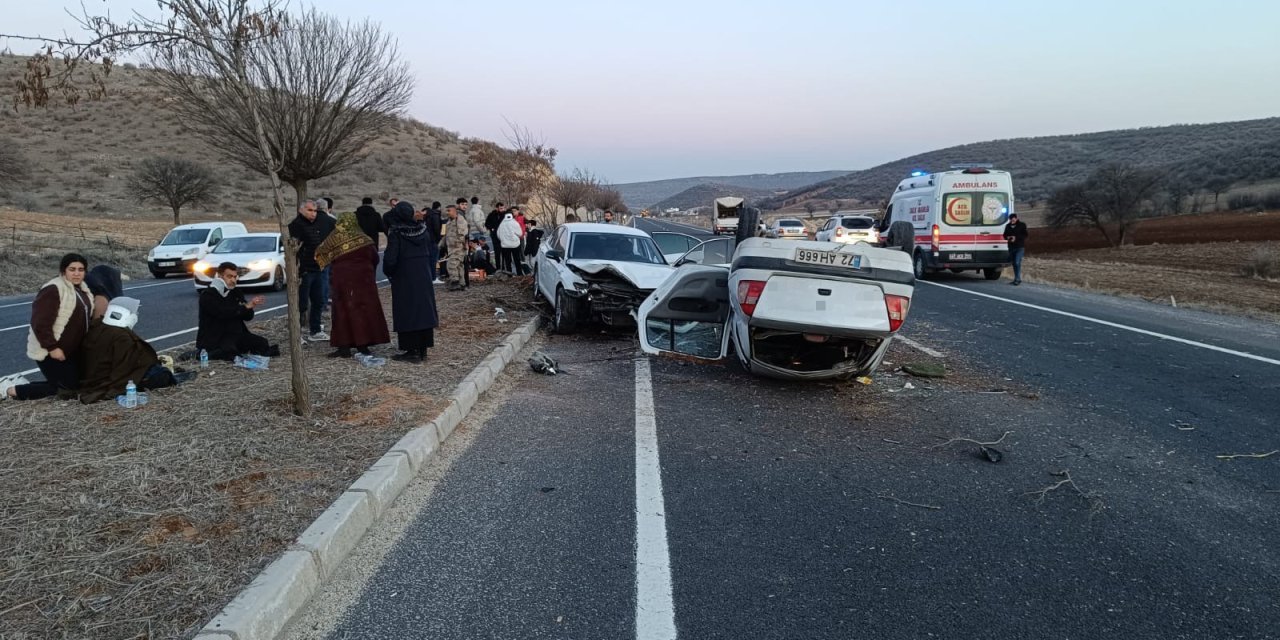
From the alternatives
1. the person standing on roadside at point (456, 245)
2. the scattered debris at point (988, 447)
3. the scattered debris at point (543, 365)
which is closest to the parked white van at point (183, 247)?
the person standing on roadside at point (456, 245)

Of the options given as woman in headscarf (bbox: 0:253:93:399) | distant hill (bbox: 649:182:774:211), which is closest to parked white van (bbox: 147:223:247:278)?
woman in headscarf (bbox: 0:253:93:399)

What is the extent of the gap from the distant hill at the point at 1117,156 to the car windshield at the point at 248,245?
169ft

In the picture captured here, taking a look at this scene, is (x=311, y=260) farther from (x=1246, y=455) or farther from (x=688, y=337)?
(x=1246, y=455)

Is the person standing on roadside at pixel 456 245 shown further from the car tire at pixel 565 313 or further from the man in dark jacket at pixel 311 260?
the man in dark jacket at pixel 311 260

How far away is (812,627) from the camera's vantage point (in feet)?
10.4

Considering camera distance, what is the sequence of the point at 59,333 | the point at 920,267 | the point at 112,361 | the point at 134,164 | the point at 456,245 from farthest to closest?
1. the point at 134,164
2. the point at 920,267
3. the point at 456,245
4. the point at 112,361
5. the point at 59,333

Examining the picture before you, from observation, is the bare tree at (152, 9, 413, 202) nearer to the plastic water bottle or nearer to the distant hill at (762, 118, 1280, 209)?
the plastic water bottle

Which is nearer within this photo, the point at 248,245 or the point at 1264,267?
the point at 248,245

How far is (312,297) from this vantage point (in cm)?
979

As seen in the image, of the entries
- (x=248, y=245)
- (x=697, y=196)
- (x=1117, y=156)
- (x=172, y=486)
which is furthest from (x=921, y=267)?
(x=697, y=196)

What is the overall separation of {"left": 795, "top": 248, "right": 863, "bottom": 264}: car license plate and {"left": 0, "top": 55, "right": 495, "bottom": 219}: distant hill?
136 feet

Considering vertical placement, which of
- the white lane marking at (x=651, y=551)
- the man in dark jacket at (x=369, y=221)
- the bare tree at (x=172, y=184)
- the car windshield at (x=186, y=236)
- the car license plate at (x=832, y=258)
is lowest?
the white lane marking at (x=651, y=551)

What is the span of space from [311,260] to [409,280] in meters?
2.20

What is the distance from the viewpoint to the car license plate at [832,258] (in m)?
6.73
